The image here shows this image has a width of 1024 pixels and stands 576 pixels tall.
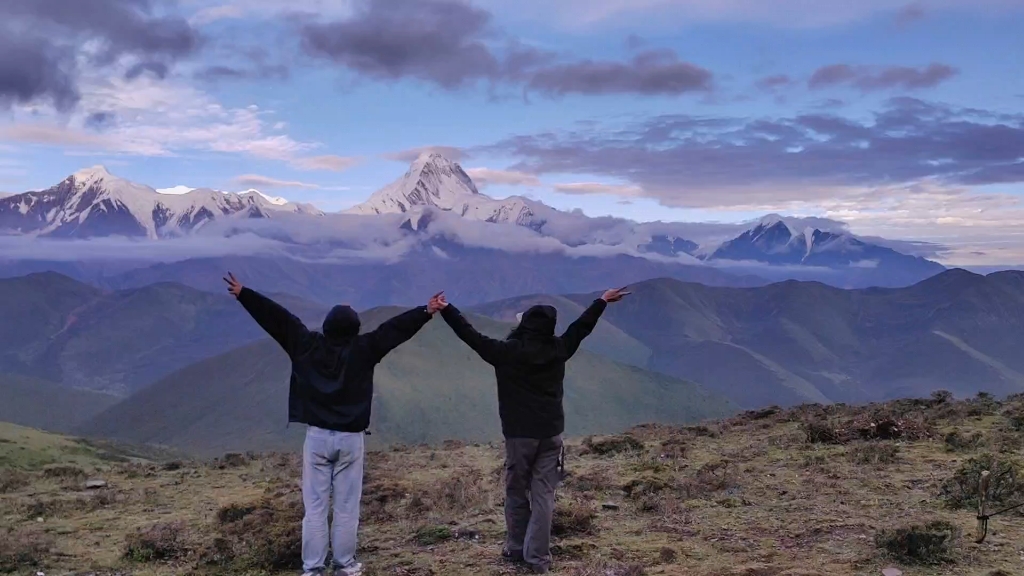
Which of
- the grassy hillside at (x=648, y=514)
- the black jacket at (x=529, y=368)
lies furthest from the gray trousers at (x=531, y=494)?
the grassy hillside at (x=648, y=514)

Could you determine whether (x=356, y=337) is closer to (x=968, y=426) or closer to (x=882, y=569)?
(x=882, y=569)

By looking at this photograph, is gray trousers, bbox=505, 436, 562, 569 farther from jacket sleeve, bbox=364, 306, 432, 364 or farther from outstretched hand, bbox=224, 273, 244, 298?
outstretched hand, bbox=224, 273, 244, 298

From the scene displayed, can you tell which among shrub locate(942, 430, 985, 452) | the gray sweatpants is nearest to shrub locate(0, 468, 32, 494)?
the gray sweatpants

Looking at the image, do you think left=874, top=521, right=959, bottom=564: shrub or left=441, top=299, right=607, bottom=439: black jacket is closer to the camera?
left=874, top=521, right=959, bottom=564: shrub

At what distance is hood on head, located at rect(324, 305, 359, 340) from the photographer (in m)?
9.93

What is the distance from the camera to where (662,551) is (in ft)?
35.1

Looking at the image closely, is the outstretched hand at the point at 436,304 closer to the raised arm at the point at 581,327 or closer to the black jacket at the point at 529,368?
the black jacket at the point at 529,368

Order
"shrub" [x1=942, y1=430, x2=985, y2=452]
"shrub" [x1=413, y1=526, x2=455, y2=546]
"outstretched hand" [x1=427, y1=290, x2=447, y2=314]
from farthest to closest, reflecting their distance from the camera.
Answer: "shrub" [x1=942, y1=430, x2=985, y2=452] < "shrub" [x1=413, y1=526, x2=455, y2=546] < "outstretched hand" [x1=427, y1=290, x2=447, y2=314]

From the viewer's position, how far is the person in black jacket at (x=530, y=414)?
10.2 m

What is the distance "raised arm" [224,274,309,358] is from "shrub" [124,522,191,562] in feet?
13.7

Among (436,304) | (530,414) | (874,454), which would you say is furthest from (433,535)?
(874,454)

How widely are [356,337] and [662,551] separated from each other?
16.2 ft

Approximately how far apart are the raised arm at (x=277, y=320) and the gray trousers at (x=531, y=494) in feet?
9.49

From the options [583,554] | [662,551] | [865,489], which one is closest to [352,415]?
[583,554]
